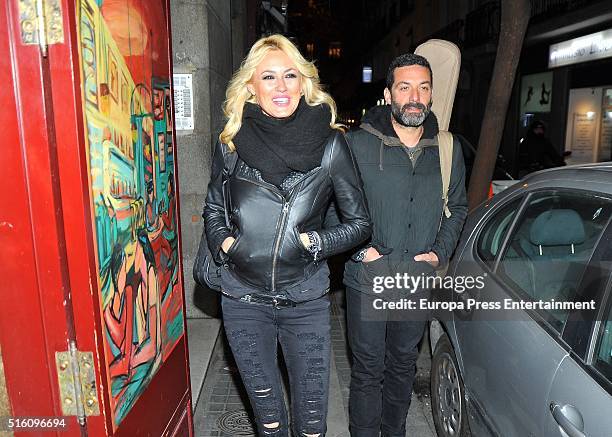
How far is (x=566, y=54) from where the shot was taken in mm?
14289

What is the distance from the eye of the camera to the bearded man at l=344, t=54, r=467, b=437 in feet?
9.12

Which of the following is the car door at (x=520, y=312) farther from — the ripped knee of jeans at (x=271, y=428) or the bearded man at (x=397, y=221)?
the ripped knee of jeans at (x=271, y=428)

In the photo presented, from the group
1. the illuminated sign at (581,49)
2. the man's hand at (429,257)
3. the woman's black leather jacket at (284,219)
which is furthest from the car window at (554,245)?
the illuminated sign at (581,49)

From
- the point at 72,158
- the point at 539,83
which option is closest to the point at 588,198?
the point at 72,158

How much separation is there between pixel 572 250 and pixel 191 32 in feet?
12.4

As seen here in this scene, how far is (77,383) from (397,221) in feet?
5.73

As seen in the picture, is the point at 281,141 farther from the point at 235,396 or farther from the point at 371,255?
the point at 235,396

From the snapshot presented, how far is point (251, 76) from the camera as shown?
239 cm

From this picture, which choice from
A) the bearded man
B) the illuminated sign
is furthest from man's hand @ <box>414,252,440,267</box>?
the illuminated sign

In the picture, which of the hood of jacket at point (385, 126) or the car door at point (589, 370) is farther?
the hood of jacket at point (385, 126)

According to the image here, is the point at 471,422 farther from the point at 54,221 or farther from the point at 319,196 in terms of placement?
the point at 54,221

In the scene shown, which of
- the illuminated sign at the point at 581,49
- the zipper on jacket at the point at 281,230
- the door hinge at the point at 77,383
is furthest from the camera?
the illuminated sign at the point at 581,49

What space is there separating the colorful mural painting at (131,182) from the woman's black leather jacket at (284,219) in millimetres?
274

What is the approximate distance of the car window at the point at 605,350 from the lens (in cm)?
185
